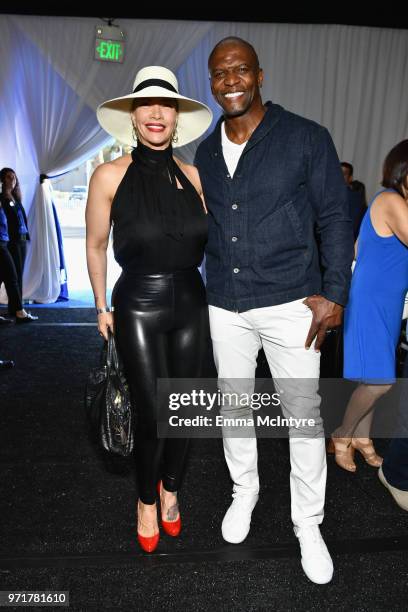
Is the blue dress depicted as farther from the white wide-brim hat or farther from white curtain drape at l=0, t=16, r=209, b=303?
white curtain drape at l=0, t=16, r=209, b=303

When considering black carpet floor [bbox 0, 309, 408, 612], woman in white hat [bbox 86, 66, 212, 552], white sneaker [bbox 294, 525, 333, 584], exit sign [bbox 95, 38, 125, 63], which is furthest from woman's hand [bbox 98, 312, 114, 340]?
exit sign [bbox 95, 38, 125, 63]

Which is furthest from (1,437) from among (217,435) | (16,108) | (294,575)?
(16,108)

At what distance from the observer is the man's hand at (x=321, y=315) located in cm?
171

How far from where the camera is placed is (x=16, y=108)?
660cm

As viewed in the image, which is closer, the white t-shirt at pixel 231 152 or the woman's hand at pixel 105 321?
the white t-shirt at pixel 231 152

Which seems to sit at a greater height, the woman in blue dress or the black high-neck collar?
the black high-neck collar

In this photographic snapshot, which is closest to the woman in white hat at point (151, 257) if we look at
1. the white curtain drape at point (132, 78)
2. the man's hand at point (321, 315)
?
the man's hand at point (321, 315)

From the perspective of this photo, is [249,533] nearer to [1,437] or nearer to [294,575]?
[294,575]

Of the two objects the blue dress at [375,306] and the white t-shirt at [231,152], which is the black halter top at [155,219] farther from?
the blue dress at [375,306]

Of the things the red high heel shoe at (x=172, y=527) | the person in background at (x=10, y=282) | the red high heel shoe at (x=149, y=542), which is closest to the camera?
the red high heel shoe at (x=149, y=542)

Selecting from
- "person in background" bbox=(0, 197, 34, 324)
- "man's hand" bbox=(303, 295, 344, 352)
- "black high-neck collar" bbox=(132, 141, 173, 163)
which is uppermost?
"black high-neck collar" bbox=(132, 141, 173, 163)

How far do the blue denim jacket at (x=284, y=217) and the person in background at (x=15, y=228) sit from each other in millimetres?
4482

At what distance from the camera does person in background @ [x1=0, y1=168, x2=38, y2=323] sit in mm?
5723

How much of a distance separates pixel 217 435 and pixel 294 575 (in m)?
1.27
